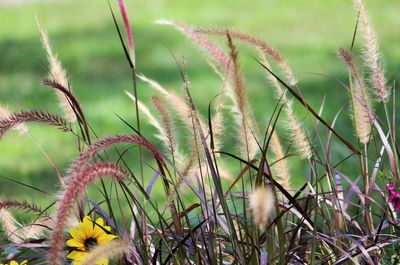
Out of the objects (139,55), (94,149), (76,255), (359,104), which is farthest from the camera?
(139,55)

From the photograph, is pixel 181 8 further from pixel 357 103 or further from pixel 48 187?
pixel 357 103

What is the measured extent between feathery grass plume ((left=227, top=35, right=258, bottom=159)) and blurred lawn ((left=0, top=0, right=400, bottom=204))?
7.68 ft

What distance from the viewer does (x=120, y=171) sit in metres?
1.68

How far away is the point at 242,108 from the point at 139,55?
16.4ft

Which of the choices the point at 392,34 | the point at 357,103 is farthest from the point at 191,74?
the point at 357,103

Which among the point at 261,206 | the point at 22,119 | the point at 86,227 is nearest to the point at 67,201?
the point at 261,206

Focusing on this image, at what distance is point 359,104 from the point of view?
93.7 inches

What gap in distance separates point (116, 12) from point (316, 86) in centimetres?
298

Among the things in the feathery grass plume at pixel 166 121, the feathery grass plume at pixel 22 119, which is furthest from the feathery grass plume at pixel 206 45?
the feathery grass plume at pixel 22 119

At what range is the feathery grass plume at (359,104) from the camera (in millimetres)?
2158

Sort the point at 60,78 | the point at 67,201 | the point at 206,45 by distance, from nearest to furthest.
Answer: the point at 67,201
the point at 206,45
the point at 60,78

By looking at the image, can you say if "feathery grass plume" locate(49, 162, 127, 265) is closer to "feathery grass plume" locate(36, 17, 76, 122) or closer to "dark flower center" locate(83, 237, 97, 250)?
"dark flower center" locate(83, 237, 97, 250)

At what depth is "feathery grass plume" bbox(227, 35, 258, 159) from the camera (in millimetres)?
1910

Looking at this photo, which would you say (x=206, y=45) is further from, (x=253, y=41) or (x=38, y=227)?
(x=38, y=227)
